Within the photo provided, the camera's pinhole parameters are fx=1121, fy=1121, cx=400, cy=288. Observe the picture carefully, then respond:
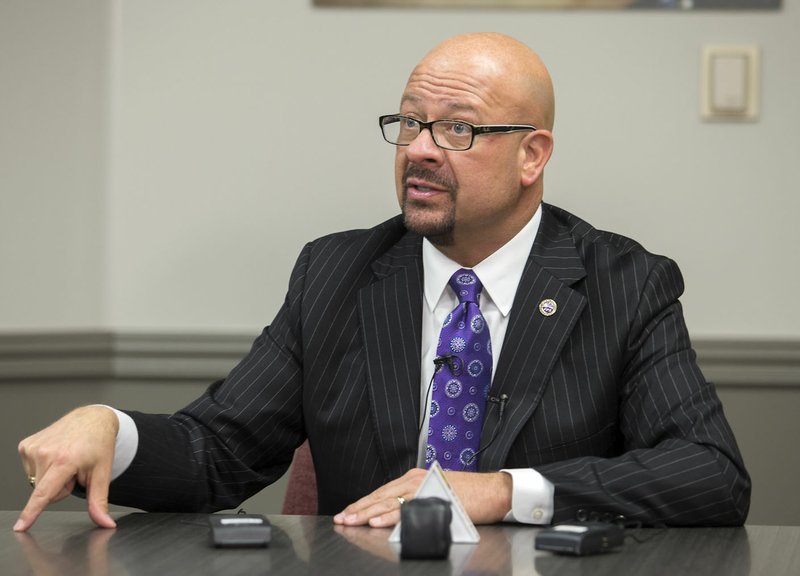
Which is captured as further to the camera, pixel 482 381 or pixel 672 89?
pixel 672 89

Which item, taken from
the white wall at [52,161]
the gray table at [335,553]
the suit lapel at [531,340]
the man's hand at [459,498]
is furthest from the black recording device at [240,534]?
the white wall at [52,161]

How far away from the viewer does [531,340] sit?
2.25 metres

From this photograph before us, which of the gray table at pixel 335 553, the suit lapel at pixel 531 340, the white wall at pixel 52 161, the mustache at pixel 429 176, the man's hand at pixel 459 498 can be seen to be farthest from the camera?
the white wall at pixel 52 161

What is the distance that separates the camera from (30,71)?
328cm

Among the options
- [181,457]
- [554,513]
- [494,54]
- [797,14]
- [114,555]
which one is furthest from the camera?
[797,14]

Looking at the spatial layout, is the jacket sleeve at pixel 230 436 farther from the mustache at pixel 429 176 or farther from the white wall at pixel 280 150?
the white wall at pixel 280 150

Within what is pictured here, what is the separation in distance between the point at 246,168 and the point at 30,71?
0.70 m

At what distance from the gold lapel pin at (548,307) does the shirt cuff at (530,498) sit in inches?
18.3

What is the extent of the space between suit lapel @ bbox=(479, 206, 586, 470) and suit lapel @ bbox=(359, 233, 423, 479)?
0.16 metres

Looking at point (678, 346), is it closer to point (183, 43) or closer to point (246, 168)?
point (246, 168)

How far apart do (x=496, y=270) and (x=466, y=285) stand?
0.08m

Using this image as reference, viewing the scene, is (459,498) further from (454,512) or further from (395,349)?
(395,349)

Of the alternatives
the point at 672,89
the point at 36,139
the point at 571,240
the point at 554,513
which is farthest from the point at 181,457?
the point at 672,89

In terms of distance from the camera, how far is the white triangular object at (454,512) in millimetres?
1652
